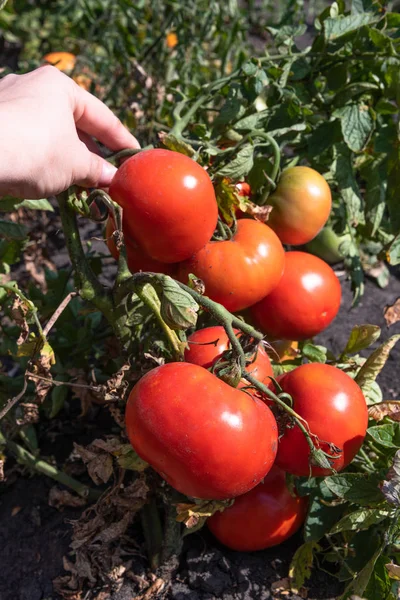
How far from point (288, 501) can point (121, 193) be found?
0.76 metres

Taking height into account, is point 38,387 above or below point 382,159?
below

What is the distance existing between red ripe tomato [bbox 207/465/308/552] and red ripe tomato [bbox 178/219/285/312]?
0.42 m

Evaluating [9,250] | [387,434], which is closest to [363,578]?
[387,434]

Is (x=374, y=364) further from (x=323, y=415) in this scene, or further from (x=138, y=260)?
(x=138, y=260)

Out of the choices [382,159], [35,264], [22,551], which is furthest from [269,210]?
[35,264]

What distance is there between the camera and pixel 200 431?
0.93 metres

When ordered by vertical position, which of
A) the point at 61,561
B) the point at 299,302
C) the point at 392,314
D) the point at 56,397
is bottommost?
the point at 61,561

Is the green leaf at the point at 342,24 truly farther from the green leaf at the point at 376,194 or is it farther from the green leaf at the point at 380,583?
the green leaf at the point at 380,583

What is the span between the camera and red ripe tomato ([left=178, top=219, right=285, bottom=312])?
117cm

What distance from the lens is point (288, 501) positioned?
4.25ft

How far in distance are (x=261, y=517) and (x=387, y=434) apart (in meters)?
0.34

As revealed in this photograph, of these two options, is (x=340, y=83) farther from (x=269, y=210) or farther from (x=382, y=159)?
(x=269, y=210)

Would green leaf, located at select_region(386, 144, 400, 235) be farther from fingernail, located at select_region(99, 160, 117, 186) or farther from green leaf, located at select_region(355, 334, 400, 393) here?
fingernail, located at select_region(99, 160, 117, 186)

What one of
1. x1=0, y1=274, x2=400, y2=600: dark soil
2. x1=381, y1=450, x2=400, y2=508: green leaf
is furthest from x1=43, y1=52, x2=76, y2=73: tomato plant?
x1=381, y1=450, x2=400, y2=508: green leaf
